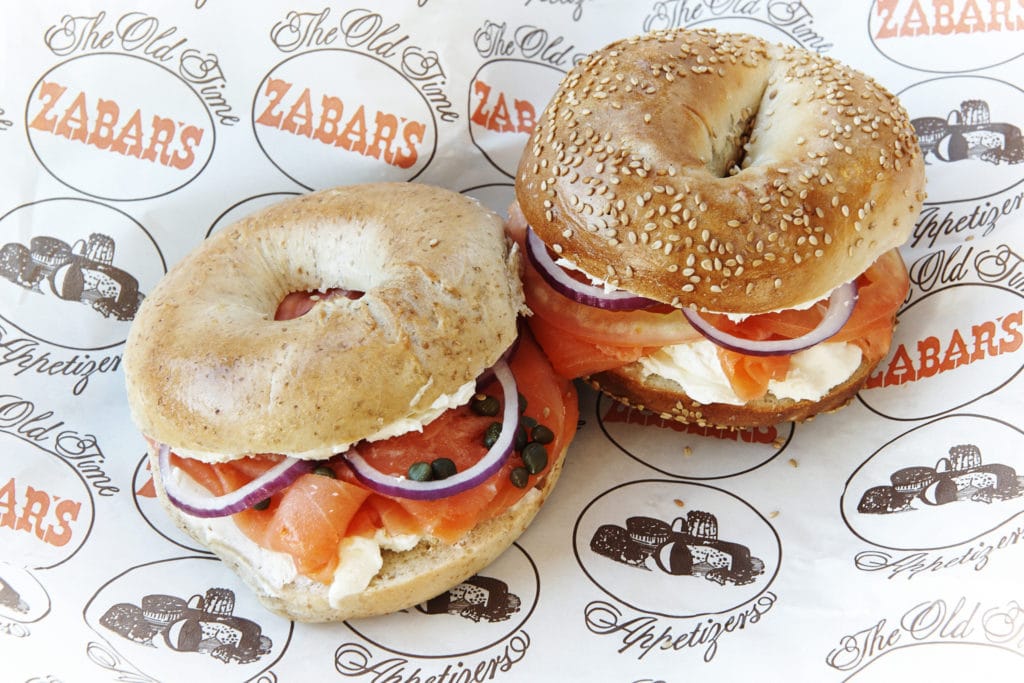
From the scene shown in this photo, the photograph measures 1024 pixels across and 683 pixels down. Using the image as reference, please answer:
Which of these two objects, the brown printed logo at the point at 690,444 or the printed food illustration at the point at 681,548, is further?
the brown printed logo at the point at 690,444

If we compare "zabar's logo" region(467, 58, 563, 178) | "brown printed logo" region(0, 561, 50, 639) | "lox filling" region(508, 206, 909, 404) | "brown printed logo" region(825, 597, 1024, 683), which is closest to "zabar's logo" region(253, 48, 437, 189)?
"zabar's logo" region(467, 58, 563, 178)

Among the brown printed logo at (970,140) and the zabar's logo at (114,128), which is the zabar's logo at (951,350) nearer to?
the brown printed logo at (970,140)

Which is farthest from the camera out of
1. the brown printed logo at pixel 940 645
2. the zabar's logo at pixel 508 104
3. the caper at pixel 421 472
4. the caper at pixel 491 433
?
the zabar's logo at pixel 508 104

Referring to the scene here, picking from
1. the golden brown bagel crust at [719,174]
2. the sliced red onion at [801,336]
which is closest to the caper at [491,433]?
the golden brown bagel crust at [719,174]

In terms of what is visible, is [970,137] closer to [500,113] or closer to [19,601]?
[500,113]

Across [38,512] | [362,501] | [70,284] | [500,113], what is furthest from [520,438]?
[70,284]

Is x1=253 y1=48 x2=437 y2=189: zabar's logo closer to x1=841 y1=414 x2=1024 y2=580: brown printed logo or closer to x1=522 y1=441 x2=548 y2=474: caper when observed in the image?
x1=522 y1=441 x2=548 y2=474: caper
